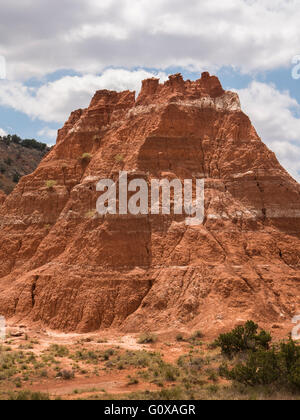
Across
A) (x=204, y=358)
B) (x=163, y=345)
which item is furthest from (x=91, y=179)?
(x=204, y=358)

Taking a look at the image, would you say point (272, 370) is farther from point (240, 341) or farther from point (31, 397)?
point (31, 397)

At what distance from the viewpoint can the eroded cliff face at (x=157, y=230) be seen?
3412cm

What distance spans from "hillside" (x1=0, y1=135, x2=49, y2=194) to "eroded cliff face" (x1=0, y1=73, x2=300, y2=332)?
33.7 meters

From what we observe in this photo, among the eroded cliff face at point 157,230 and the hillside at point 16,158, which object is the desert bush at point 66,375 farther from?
the hillside at point 16,158

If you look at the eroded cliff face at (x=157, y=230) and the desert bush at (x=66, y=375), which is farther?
the eroded cliff face at (x=157, y=230)

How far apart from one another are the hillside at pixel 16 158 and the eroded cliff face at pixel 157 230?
3373 centimetres

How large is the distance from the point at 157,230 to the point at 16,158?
60920 millimetres

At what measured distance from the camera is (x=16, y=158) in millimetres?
92125

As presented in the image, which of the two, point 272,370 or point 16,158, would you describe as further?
point 16,158

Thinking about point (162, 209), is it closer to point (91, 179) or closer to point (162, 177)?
point (162, 177)

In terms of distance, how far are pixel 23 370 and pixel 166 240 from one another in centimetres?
1643

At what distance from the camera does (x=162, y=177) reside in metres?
39.7

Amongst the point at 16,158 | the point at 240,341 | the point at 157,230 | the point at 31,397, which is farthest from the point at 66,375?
the point at 16,158

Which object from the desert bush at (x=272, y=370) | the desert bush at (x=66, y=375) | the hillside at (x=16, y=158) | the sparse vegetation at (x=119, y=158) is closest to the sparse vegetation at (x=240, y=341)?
the desert bush at (x=272, y=370)
